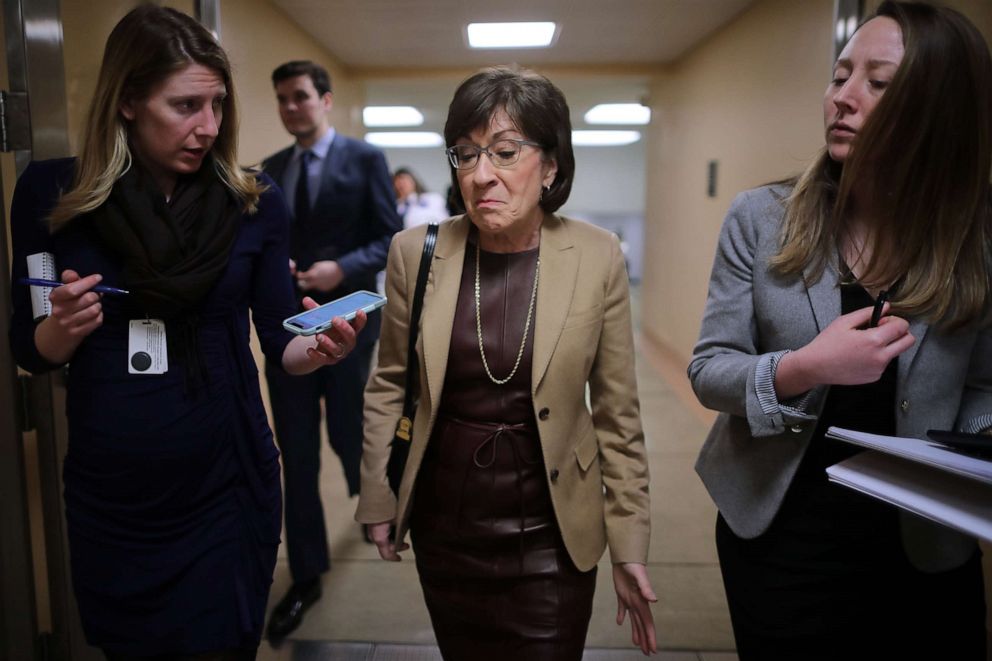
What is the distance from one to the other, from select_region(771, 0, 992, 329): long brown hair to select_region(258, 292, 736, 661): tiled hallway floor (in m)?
1.60

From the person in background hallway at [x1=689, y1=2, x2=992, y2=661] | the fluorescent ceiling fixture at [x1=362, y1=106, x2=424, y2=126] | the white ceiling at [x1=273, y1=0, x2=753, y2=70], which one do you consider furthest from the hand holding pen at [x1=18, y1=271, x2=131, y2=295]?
the fluorescent ceiling fixture at [x1=362, y1=106, x2=424, y2=126]

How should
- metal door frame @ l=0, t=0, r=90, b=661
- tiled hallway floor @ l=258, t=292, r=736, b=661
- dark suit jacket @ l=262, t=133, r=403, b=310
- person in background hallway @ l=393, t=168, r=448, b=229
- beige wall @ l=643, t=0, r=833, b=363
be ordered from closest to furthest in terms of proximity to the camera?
metal door frame @ l=0, t=0, r=90, b=661 → tiled hallway floor @ l=258, t=292, r=736, b=661 → dark suit jacket @ l=262, t=133, r=403, b=310 → beige wall @ l=643, t=0, r=833, b=363 → person in background hallway @ l=393, t=168, r=448, b=229

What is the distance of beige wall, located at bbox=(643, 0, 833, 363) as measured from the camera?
3.71 metres

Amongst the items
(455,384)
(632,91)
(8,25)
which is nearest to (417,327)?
(455,384)

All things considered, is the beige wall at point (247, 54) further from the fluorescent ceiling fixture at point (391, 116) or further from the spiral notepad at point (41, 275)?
the fluorescent ceiling fixture at point (391, 116)

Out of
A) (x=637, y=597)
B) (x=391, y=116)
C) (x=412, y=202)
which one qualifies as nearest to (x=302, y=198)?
(x=637, y=597)

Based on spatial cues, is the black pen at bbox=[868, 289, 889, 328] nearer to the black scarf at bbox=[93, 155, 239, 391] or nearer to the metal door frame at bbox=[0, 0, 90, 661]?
the black scarf at bbox=[93, 155, 239, 391]

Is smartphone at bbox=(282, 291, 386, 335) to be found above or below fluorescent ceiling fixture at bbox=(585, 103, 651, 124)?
below

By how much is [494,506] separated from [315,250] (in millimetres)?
1535

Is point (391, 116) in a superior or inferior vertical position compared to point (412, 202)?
superior

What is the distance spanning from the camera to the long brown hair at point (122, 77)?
1.28m

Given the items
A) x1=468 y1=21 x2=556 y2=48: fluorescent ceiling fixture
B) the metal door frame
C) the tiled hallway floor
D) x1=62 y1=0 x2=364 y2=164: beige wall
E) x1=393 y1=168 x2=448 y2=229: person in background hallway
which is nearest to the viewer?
the metal door frame

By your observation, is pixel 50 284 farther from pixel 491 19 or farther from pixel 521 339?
pixel 491 19

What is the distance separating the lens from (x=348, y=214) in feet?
8.72
